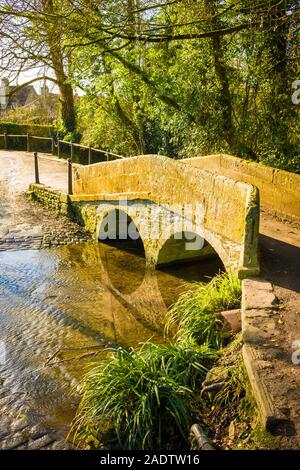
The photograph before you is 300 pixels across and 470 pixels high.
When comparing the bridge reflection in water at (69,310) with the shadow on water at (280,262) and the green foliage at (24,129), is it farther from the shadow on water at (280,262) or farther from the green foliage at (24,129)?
the green foliage at (24,129)

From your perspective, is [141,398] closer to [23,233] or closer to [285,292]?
[285,292]

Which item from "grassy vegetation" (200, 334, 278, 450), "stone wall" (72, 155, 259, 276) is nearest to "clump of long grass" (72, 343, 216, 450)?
"grassy vegetation" (200, 334, 278, 450)

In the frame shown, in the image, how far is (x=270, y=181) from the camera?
8047mm

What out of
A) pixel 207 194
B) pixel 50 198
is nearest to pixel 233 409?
Answer: pixel 207 194

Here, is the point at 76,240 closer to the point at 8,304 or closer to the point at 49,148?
the point at 8,304

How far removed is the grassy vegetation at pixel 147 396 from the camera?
3869mm

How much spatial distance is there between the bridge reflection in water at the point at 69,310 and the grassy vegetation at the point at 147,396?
0.56 metres

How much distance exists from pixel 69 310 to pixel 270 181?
4366mm

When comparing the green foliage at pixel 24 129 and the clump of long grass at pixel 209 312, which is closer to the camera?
the clump of long grass at pixel 209 312

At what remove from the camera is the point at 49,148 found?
25.1 m

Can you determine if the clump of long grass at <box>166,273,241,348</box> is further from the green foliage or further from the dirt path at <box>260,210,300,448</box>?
the green foliage

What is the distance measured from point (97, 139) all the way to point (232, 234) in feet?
42.7

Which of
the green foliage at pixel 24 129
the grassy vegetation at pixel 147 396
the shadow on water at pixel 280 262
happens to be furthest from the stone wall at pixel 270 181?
the green foliage at pixel 24 129
